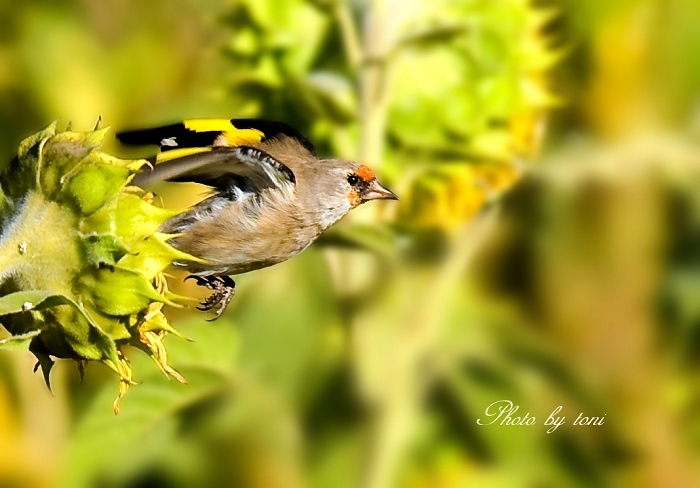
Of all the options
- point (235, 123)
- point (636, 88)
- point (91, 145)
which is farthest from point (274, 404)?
point (636, 88)

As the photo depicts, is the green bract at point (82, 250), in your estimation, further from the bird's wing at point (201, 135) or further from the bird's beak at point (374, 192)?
the bird's beak at point (374, 192)

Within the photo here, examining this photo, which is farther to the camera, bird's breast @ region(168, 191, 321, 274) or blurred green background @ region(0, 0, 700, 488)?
blurred green background @ region(0, 0, 700, 488)

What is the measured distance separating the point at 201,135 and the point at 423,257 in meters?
0.54

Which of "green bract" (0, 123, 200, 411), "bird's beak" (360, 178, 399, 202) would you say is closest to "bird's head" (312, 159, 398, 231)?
"bird's beak" (360, 178, 399, 202)

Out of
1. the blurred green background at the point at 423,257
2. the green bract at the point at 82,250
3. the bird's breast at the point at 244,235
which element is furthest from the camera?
the blurred green background at the point at 423,257

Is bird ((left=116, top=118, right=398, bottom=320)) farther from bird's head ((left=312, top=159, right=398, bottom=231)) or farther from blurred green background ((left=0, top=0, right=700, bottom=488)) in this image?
blurred green background ((left=0, top=0, right=700, bottom=488))

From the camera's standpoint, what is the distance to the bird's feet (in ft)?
1.41

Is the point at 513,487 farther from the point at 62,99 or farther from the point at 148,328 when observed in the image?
the point at 148,328

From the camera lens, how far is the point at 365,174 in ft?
1.66

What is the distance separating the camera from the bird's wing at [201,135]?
38 cm

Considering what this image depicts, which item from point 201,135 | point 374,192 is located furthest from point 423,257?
point 201,135

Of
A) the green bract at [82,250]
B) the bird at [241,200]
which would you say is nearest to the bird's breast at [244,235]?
the bird at [241,200]

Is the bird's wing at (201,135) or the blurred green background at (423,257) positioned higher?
the bird's wing at (201,135)

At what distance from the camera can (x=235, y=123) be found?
44cm
